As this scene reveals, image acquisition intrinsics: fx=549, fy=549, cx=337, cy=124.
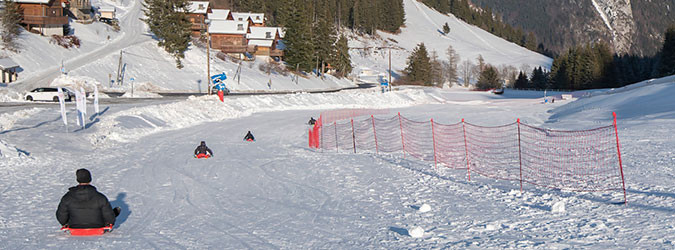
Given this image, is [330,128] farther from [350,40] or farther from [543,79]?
[350,40]

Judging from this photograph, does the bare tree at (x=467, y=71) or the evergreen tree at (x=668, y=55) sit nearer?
the evergreen tree at (x=668, y=55)

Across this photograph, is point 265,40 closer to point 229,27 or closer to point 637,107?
point 229,27

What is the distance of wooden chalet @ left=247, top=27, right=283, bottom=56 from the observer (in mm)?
96625

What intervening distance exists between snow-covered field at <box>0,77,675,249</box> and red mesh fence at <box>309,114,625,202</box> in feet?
2.25

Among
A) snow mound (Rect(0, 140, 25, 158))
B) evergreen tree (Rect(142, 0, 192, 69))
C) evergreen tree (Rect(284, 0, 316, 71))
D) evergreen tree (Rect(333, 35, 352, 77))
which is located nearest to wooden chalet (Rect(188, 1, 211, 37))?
evergreen tree (Rect(284, 0, 316, 71))

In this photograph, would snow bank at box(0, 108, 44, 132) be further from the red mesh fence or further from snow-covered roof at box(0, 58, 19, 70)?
snow-covered roof at box(0, 58, 19, 70)

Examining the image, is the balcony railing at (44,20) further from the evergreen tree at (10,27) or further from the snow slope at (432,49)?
the snow slope at (432,49)

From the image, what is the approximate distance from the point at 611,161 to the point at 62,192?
46.1ft

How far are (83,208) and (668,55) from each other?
91.7 metres

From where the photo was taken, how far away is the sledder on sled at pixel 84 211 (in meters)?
8.42

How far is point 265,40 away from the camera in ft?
320

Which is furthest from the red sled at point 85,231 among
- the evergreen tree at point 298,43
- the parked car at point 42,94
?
the evergreen tree at point 298,43

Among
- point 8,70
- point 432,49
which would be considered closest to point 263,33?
point 8,70

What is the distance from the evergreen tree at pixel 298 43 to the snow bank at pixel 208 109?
28268 millimetres
